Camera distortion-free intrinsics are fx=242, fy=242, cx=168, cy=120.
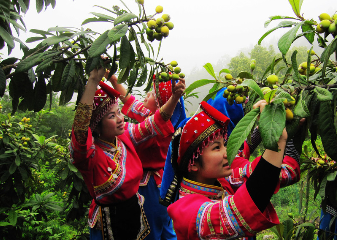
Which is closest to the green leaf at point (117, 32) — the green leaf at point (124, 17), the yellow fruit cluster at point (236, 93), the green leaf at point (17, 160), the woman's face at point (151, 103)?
the green leaf at point (124, 17)

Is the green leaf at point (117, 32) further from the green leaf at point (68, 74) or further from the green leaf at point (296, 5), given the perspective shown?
the green leaf at point (296, 5)

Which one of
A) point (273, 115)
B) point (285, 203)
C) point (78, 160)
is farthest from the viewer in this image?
point (285, 203)

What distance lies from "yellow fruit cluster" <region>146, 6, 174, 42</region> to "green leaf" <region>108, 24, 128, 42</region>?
132 mm

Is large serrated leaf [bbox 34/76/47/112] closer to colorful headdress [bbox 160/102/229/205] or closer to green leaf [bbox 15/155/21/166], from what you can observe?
colorful headdress [bbox 160/102/229/205]

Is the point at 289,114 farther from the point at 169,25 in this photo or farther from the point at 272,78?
the point at 169,25

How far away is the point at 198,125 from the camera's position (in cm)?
132

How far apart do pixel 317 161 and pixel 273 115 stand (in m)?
1.46

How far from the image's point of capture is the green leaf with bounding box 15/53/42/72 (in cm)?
116

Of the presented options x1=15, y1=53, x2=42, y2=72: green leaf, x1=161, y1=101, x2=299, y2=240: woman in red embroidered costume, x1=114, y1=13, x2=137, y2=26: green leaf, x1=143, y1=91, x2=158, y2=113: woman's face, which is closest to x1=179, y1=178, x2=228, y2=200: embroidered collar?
x1=161, y1=101, x2=299, y2=240: woman in red embroidered costume

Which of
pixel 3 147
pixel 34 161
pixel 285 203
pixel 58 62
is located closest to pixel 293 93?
pixel 58 62

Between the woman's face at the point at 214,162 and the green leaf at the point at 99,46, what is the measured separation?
741mm

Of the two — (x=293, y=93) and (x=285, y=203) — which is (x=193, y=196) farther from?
(x=285, y=203)

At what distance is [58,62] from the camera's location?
4.22ft

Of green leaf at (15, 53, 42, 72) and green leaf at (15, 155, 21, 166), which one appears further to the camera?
green leaf at (15, 155, 21, 166)
